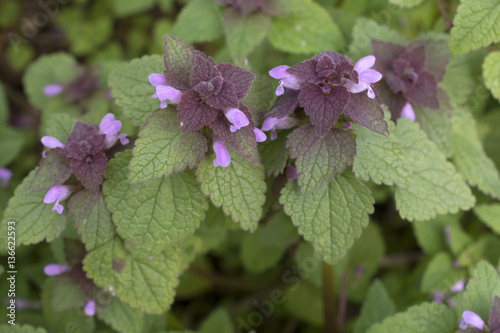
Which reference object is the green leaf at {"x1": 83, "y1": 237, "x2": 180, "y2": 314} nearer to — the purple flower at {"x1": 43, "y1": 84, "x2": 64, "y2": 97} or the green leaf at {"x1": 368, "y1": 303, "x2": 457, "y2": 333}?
the green leaf at {"x1": 368, "y1": 303, "x2": 457, "y2": 333}

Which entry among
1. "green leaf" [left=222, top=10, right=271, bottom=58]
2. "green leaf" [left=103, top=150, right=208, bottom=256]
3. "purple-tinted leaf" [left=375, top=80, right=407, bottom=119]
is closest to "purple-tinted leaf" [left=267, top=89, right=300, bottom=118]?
"green leaf" [left=103, top=150, right=208, bottom=256]

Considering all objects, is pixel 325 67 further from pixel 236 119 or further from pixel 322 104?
pixel 236 119

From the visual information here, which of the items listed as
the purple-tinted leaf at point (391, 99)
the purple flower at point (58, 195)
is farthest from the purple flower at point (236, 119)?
the purple-tinted leaf at point (391, 99)

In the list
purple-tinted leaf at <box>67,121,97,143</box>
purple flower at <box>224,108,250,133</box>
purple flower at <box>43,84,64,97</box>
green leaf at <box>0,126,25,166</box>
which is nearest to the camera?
purple flower at <box>224,108,250,133</box>

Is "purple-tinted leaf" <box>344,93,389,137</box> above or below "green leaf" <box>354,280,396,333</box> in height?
above

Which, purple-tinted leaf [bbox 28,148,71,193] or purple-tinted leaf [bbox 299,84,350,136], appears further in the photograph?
purple-tinted leaf [bbox 28,148,71,193]

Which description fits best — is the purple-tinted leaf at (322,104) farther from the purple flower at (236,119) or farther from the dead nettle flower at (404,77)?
the dead nettle flower at (404,77)
